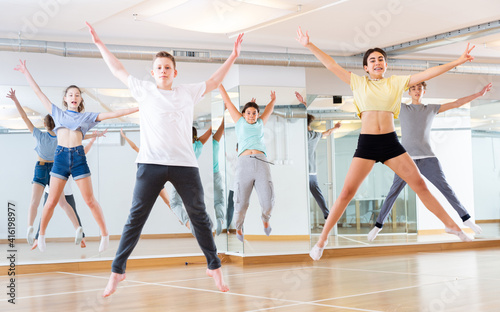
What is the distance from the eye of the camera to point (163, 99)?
419 cm

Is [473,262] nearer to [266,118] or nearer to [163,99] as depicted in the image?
[266,118]

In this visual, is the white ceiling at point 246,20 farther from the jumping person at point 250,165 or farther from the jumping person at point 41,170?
the jumping person at point 41,170

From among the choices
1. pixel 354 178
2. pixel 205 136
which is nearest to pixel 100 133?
pixel 205 136

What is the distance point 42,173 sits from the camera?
23.7 ft

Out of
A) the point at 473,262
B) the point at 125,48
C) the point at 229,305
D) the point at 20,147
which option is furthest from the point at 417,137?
the point at 20,147

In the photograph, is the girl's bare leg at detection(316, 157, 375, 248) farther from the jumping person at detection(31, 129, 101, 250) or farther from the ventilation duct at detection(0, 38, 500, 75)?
the jumping person at detection(31, 129, 101, 250)

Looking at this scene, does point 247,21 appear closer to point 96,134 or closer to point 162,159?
point 96,134

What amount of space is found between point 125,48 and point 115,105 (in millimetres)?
916

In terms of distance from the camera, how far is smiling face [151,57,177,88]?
421 centimetres

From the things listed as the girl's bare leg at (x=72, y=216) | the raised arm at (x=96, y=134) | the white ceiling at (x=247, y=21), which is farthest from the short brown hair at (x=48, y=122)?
the white ceiling at (x=247, y=21)

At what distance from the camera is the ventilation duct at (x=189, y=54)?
700 centimetres

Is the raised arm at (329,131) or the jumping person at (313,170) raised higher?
the raised arm at (329,131)

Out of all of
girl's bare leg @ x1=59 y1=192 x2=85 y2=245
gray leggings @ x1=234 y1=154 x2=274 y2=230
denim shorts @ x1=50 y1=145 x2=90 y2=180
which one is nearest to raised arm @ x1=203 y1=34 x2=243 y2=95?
denim shorts @ x1=50 y1=145 x2=90 y2=180

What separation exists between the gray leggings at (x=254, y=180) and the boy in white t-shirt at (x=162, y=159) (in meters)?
2.72
